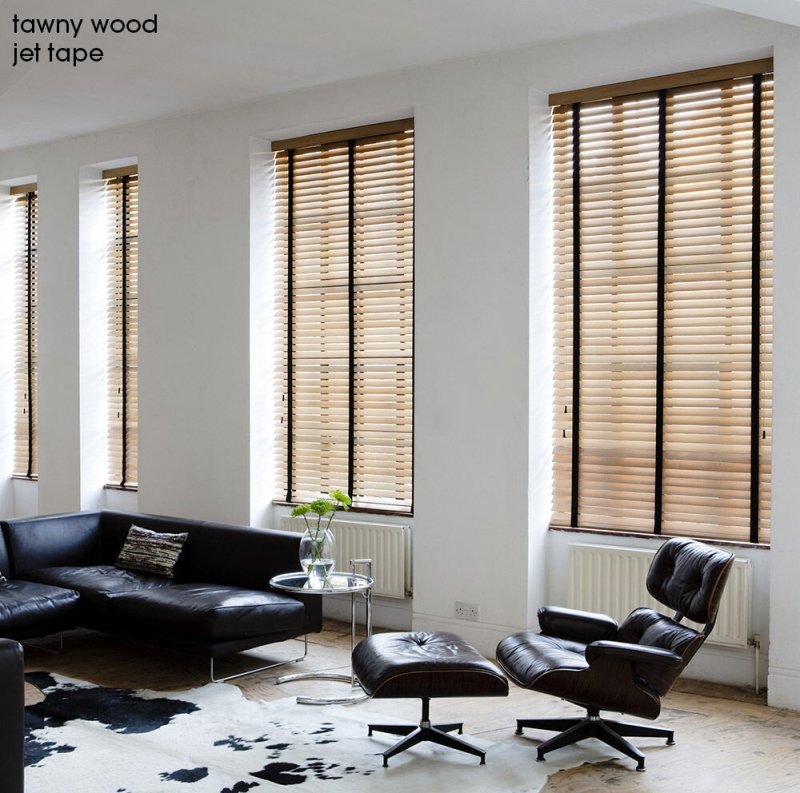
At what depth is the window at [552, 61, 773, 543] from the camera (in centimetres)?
493

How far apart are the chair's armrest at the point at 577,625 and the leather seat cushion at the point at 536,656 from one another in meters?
0.04

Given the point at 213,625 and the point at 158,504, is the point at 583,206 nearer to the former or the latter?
the point at 213,625

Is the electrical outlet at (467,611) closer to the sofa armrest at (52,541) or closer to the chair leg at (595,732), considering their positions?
the chair leg at (595,732)

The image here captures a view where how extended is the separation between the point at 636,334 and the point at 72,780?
349 centimetres

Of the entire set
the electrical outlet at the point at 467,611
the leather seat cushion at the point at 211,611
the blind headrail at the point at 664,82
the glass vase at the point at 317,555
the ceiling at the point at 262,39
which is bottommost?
the electrical outlet at the point at 467,611

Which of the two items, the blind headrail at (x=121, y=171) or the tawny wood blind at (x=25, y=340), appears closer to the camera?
the blind headrail at (x=121, y=171)

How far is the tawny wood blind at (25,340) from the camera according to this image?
8.34 m

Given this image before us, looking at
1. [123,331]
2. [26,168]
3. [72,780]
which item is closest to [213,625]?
[72,780]

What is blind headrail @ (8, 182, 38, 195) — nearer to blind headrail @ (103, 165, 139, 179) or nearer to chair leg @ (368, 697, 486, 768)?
blind headrail @ (103, 165, 139, 179)

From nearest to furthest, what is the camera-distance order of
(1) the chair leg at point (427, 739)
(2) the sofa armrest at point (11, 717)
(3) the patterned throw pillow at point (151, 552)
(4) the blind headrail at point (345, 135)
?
(2) the sofa armrest at point (11, 717), (1) the chair leg at point (427, 739), (3) the patterned throw pillow at point (151, 552), (4) the blind headrail at point (345, 135)

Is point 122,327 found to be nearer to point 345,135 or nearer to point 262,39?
point 345,135

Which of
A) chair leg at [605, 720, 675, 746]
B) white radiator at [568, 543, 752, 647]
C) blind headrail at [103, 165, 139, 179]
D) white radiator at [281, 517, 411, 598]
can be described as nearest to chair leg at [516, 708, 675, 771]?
chair leg at [605, 720, 675, 746]

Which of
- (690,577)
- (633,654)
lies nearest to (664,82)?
(690,577)

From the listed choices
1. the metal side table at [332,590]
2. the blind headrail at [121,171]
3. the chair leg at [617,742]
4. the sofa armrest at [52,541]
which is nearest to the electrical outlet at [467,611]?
Answer: the metal side table at [332,590]
